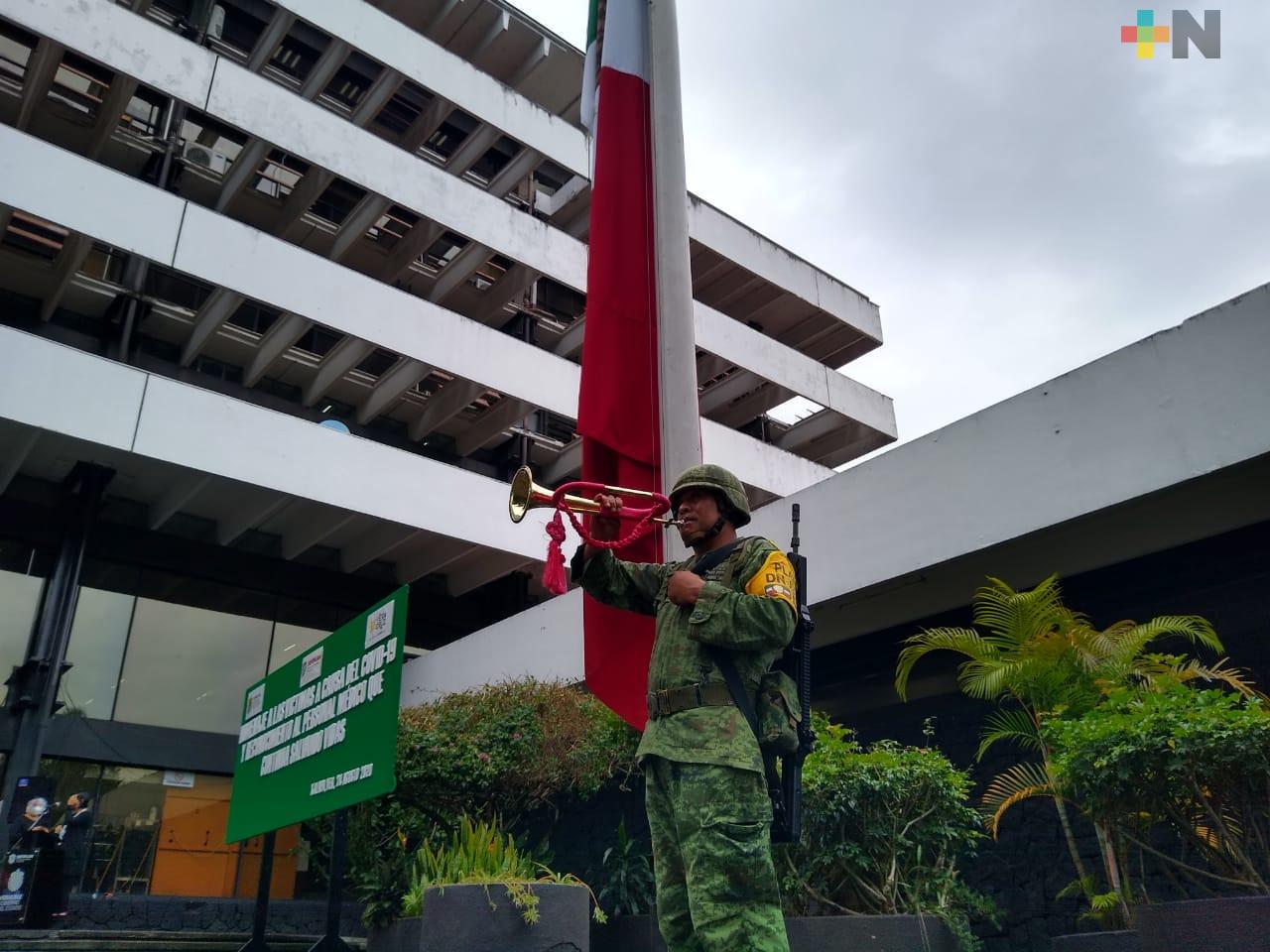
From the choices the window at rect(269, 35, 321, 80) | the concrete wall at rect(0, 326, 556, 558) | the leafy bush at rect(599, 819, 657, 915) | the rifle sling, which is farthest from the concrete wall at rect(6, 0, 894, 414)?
the rifle sling

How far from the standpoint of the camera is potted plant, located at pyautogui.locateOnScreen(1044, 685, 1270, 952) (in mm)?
3918

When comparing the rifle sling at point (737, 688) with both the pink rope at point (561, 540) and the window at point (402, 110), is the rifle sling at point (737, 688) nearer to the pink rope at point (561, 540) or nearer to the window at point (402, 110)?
the pink rope at point (561, 540)

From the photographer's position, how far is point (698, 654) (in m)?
3.08

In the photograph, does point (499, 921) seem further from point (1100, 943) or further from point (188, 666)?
point (188, 666)

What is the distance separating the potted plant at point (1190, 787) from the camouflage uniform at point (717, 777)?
223 cm

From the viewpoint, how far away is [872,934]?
5414 mm

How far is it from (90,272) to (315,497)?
5.43 meters

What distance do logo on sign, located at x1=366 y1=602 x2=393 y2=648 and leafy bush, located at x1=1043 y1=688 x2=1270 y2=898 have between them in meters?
3.93

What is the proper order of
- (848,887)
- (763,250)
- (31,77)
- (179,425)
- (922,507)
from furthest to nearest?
(763,250) < (31,77) < (179,425) < (922,507) < (848,887)

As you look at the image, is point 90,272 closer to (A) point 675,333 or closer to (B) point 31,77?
(B) point 31,77

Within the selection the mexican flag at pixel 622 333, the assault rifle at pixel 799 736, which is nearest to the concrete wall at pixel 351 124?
the mexican flag at pixel 622 333

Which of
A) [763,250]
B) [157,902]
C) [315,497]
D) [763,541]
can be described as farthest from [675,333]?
[763,250]

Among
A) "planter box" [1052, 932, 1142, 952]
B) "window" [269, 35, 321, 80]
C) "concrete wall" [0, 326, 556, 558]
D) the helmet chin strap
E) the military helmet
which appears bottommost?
"planter box" [1052, 932, 1142, 952]

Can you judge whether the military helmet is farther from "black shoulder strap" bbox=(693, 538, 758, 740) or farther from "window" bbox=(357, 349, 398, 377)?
"window" bbox=(357, 349, 398, 377)
